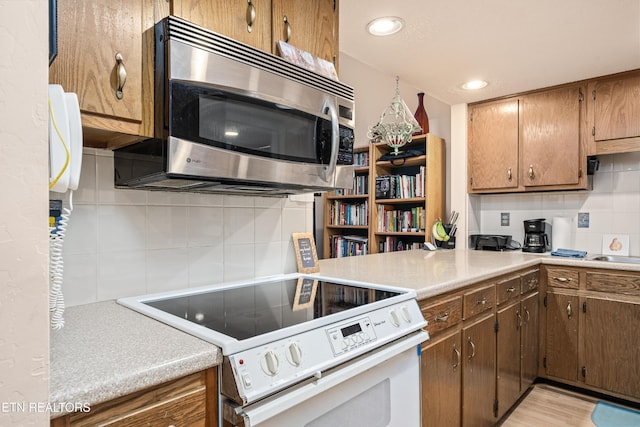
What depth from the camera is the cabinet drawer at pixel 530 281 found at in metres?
2.34

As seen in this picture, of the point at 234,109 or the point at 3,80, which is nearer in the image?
the point at 3,80

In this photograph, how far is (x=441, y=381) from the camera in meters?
1.54

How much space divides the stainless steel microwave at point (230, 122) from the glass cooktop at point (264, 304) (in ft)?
1.22

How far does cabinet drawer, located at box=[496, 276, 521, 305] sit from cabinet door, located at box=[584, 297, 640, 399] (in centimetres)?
62

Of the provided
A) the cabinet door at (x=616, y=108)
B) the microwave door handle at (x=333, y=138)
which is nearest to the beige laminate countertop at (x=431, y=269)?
the microwave door handle at (x=333, y=138)

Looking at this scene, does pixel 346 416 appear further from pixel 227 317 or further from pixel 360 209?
pixel 360 209

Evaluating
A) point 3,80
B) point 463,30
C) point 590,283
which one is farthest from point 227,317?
point 590,283

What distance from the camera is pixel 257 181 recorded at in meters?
1.18

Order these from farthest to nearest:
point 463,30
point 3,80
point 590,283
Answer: point 590,283 → point 463,30 → point 3,80

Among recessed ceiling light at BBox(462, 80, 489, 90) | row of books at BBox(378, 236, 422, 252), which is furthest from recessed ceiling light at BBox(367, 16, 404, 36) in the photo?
row of books at BBox(378, 236, 422, 252)

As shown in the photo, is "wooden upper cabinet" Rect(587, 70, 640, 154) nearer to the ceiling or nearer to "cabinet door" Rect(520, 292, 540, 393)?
the ceiling

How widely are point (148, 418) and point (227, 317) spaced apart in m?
0.34

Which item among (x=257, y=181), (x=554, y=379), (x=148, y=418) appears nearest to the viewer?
(x=148, y=418)

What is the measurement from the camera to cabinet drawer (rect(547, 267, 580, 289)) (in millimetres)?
2498
